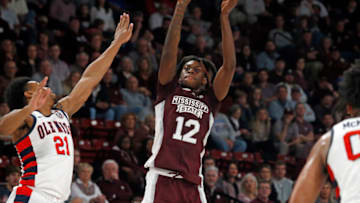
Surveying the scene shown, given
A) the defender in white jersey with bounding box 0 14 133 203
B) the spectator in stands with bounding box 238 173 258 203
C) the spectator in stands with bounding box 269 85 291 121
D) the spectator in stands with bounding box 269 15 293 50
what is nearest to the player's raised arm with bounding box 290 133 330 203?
the defender in white jersey with bounding box 0 14 133 203

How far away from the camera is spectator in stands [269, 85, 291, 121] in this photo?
497 inches

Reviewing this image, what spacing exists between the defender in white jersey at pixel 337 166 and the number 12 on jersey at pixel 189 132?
207cm

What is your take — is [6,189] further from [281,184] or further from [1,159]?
[281,184]

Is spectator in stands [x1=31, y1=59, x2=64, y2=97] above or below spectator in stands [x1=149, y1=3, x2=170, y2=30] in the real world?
below

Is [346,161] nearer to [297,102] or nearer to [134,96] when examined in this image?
[134,96]

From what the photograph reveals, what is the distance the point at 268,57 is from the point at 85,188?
277 inches

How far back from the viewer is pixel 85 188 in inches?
336

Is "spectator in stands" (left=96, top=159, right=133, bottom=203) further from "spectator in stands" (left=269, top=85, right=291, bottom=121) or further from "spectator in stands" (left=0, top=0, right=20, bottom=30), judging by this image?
"spectator in stands" (left=269, top=85, right=291, bottom=121)

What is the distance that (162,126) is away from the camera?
544cm

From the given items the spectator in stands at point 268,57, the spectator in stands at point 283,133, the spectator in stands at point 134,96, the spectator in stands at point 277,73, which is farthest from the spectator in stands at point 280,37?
the spectator in stands at point 134,96

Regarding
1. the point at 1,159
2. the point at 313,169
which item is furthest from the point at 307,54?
the point at 313,169

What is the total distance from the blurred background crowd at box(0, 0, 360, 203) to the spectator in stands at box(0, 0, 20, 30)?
26mm

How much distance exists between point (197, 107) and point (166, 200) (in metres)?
0.88

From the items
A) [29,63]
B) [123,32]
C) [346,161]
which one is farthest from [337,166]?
[29,63]
